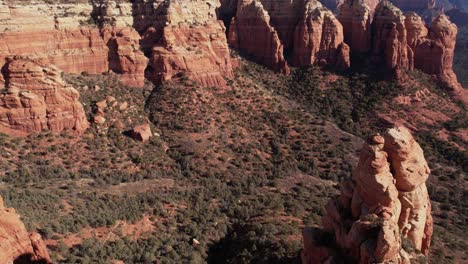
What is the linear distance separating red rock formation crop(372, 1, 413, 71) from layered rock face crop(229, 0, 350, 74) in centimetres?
710

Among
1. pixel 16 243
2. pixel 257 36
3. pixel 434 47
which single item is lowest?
pixel 16 243

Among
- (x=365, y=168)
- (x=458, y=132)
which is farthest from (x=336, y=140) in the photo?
(x=365, y=168)

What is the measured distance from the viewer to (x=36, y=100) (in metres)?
57.4

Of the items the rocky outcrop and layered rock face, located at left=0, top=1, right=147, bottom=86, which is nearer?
layered rock face, located at left=0, top=1, right=147, bottom=86

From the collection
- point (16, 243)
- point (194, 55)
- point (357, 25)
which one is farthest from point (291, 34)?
point (16, 243)

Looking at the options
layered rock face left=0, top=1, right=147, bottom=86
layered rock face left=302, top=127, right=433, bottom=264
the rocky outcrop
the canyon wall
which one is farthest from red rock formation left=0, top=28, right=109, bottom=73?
the rocky outcrop

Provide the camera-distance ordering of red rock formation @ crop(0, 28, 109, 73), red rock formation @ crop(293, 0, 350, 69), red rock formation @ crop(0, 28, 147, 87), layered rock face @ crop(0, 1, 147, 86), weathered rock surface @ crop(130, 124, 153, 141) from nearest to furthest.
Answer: red rock formation @ crop(0, 28, 109, 73), layered rock face @ crop(0, 1, 147, 86), red rock formation @ crop(0, 28, 147, 87), weathered rock surface @ crop(130, 124, 153, 141), red rock formation @ crop(293, 0, 350, 69)

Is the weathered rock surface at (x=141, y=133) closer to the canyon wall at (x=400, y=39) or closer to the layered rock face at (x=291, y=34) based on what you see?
the layered rock face at (x=291, y=34)

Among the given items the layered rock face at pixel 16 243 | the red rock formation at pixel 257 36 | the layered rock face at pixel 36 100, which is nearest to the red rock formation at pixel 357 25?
the red rock formation at pixel 257 36

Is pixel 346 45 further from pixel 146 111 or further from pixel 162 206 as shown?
pixel 162 206

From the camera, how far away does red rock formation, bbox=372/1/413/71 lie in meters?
89.5

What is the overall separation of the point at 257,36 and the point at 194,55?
20.4 meters

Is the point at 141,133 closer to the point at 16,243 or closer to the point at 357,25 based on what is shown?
the point at 16,243

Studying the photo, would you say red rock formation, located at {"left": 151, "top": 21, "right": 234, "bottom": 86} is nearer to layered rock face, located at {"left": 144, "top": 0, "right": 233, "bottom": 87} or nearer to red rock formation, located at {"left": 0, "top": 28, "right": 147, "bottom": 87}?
layered rock face, located at {"left": 144, "top": 0, "right": 233, "bottom": 87}
